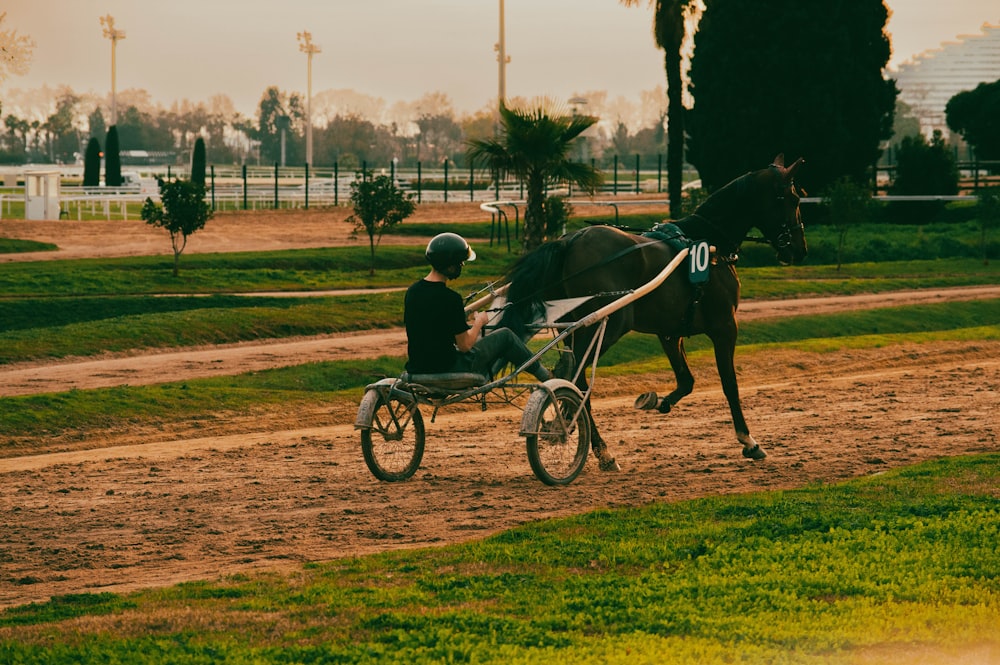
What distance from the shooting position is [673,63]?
128 feet

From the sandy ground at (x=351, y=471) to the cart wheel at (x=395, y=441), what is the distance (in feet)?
0.52

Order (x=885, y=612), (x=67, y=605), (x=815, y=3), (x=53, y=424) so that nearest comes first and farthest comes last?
1. (x=885, y=612)
2. (x=67, y=605)
3. (x=53, y=424)
4. (x=815, y=3)

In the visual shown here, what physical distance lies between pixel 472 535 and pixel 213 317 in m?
13.5

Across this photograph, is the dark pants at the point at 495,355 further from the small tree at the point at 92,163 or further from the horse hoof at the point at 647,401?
the small tree at the point at 92,163

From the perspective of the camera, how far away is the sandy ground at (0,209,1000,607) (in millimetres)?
8508

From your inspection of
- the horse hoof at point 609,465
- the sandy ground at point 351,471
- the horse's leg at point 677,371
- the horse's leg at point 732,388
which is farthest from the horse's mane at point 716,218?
the horse hoof at point 609,465

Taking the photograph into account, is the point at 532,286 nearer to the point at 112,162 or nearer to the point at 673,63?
the point at 673,63

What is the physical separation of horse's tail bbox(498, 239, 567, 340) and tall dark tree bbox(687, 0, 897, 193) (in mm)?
33108

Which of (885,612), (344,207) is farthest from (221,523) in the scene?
(344,207)

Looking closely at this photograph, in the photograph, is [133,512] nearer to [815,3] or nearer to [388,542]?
[388,542]

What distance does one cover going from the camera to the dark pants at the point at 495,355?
9828 mm

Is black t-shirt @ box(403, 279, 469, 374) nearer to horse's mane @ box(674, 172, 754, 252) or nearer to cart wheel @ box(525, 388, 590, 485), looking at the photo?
cart wheel @ box(525, 388, 590, 485)

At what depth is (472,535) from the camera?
8.73 m

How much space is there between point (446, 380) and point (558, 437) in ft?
3.10
